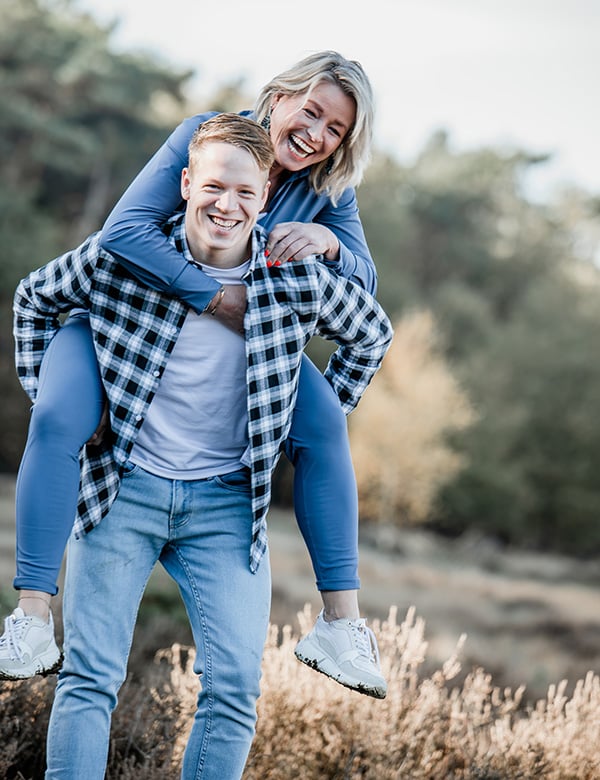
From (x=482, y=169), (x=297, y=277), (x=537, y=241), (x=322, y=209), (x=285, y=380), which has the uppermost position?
(x=482, y=169)

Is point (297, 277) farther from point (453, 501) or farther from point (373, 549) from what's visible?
point (453, 501)

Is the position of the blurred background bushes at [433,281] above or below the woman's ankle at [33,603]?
above

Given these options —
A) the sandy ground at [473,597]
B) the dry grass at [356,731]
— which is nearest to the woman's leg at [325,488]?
the dry grass at [356,731]

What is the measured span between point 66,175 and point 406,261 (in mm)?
17182

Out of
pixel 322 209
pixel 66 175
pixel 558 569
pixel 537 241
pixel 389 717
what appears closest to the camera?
pixel 322 209

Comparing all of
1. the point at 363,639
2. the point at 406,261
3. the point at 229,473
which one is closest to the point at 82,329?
the point at 229,473

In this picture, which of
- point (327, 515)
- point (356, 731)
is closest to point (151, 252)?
point (327, 515)

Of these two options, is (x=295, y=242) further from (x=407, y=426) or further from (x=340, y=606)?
(x=407, y=426)

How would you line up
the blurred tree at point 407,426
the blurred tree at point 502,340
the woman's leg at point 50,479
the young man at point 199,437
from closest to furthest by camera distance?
the woman's leg at point 50,479, the young man at point 199,437, the blurred tree at point 407,426, the blurred tree at point 502,340

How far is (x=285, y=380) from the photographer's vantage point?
266cm

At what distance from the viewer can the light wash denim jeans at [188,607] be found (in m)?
2.45

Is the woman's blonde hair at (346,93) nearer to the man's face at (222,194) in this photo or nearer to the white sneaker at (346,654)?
the man's face at (222,194)

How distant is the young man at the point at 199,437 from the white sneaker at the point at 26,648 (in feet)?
0.27

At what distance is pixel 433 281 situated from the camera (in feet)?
141
